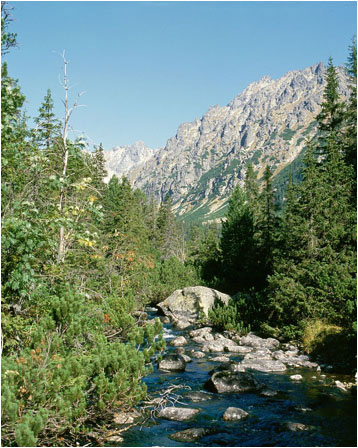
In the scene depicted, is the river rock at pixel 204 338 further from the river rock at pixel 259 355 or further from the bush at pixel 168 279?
the bush at pixel 168 279

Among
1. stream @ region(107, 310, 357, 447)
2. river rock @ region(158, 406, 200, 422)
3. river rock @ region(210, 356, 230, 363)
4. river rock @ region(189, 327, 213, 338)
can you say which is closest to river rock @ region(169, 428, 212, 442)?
stream @ region(107, 310, 357, 447)

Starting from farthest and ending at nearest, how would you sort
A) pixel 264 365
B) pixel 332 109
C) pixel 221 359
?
pixel 332 109 < pixel 221 359 < pixel 264 365

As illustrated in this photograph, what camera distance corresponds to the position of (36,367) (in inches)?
283

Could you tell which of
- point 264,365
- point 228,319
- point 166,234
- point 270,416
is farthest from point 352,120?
point 166,234

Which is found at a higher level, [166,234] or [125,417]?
[166,234]

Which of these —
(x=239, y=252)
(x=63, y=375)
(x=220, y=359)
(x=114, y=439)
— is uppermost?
(x=239, y=252)

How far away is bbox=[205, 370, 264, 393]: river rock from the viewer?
1423cm

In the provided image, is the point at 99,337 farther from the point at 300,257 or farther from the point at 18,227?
the point at 300,257

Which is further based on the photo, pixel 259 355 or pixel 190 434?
pixel 259 355

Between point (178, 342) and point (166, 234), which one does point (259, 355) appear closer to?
point (178, 342)

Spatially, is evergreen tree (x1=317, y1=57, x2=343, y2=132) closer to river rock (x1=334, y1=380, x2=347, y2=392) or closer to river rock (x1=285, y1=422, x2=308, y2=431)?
river rock (x1=334, y1=380, x2=347, y2=392)

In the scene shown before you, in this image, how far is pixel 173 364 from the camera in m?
17.0

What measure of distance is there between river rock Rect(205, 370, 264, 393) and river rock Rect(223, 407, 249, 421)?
215cm

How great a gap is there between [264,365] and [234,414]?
6119 millimetres
